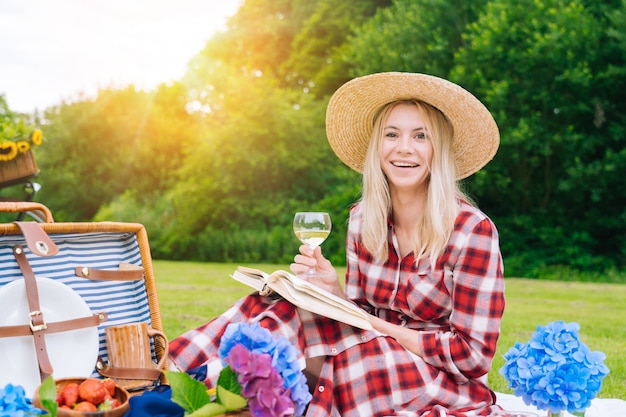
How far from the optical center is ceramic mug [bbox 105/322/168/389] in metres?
2.25

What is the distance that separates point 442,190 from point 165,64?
16.7 m

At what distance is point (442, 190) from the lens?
2465 mm

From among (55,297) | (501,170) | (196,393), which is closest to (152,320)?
(55,297)

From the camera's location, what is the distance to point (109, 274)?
2.40 m

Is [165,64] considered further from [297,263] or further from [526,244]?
[297,263]

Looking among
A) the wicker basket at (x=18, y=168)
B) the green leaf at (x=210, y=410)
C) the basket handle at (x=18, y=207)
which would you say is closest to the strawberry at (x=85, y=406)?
the green leaf at (x=210, y=410)

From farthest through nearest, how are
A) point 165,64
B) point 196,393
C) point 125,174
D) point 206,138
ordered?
1. point 125,174
2. point 165,64
3. point 206,138
4. point 196,393

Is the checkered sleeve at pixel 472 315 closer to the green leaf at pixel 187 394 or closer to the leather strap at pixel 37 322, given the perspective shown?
the green leaf at pixel 187 394

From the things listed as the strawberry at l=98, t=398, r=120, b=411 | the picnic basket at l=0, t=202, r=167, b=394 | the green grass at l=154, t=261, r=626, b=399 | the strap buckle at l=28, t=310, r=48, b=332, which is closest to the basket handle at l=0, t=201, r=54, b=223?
the picnic basket at l=0, t=202, r=167, b=394

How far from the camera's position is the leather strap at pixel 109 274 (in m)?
2.34

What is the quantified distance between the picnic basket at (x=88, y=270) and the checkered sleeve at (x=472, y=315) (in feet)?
3.26

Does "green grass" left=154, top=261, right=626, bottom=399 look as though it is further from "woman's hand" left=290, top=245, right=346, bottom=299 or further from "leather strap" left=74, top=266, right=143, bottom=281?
"leather strap" left=74, top=266, right=143, bottom=281

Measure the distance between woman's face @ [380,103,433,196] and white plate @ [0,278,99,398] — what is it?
4.00 feet

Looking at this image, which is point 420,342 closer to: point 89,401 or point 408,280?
point 408,280
